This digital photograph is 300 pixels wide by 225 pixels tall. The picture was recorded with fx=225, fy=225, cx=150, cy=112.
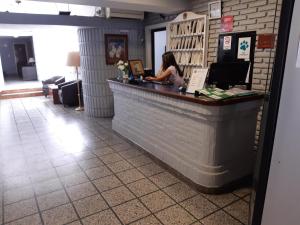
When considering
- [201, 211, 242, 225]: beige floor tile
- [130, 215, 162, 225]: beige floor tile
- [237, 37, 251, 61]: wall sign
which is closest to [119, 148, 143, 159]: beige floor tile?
[130, 215, 162, 225]: beige floor tile

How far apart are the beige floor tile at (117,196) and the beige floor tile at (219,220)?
0.85 m

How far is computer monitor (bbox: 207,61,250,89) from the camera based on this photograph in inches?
107

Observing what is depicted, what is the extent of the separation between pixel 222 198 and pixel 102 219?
133cm

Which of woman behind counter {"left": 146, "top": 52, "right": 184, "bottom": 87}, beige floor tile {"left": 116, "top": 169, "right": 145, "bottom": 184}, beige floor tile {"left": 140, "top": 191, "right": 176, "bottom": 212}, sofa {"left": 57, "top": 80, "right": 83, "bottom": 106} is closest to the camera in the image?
beige floor tile {"left": 140, "top": 191, "right": 176, "bottom": 212}

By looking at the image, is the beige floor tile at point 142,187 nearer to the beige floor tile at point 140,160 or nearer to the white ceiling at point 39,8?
the beige floor tile at point 140,160

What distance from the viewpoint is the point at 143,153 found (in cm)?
368

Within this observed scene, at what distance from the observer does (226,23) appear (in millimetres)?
3836

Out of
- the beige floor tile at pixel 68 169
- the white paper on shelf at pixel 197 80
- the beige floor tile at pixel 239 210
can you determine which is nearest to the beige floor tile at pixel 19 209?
the beige floor tile at pixel 68 169

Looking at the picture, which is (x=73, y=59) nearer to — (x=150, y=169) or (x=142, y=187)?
(x=150, y=169)

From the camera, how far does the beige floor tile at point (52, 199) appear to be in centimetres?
247

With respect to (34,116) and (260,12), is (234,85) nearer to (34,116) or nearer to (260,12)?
(260,12)

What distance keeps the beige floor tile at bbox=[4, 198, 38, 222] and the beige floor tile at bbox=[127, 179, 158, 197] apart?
3.53 feet

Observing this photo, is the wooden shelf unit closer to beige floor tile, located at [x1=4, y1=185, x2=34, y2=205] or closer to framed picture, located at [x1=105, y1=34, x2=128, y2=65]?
framed picture, located at [x1=105, y1=34, x2=128, y2=65]

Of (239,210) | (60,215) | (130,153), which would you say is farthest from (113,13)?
(239,210)
